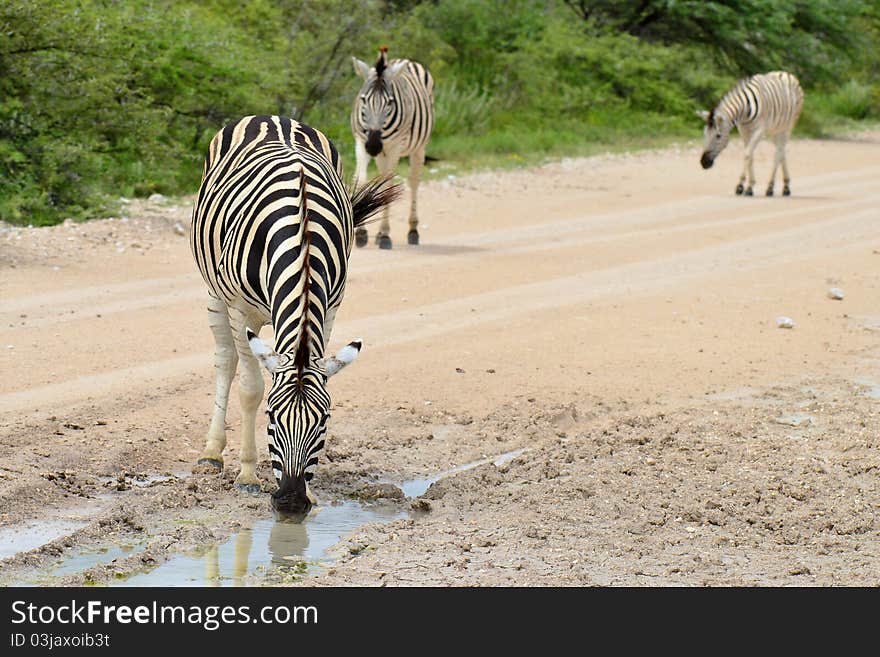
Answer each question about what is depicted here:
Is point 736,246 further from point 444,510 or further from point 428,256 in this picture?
point 444,510

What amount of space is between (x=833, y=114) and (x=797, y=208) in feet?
40.2

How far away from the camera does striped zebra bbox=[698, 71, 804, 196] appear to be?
1819 centimetres

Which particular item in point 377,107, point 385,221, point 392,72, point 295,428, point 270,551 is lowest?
point 270,551

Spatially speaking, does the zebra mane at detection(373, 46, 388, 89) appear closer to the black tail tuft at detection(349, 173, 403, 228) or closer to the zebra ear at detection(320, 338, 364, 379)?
the black tail tuft at detection(349, 173, 403, 228)

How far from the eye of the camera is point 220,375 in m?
6.59

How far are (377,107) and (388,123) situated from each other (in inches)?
7.3

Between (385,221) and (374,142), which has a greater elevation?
(374,142)

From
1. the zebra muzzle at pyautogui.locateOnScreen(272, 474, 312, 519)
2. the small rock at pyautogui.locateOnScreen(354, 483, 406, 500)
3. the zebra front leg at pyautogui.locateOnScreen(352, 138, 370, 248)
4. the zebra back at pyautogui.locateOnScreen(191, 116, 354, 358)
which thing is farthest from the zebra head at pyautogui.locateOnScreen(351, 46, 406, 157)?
the zebra muzzle at pyautogui.locateOnScreen(272, 474, 312, 519)

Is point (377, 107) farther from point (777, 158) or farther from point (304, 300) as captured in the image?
point (777, 158)

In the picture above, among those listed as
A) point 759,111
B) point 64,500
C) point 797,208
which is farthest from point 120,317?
point 759,111

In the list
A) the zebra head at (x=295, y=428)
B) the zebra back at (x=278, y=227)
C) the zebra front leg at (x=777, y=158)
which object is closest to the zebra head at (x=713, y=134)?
the zebra front leg at (x=777, y=158)

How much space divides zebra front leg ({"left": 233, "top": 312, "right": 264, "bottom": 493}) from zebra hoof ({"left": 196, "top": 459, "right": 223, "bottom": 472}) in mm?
235

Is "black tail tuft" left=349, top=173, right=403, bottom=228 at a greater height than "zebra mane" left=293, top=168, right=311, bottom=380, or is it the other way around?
"black tail tuft" left=349, top=173, right=403, bottom=228

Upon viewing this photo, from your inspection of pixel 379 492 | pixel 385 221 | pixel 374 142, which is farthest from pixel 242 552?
pixel 374 142
